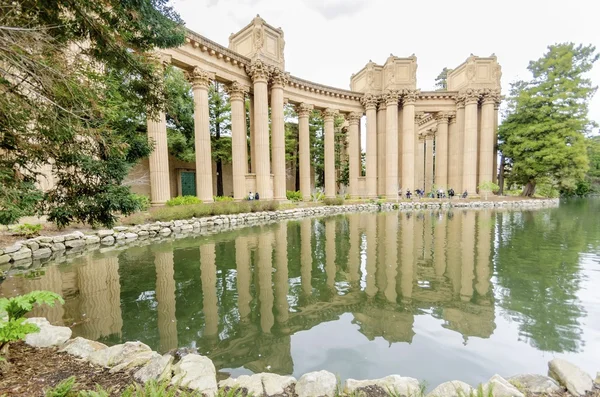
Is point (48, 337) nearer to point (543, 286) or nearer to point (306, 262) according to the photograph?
point (306, 262)

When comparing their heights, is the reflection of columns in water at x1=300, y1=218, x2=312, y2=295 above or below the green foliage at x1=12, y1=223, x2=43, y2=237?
below

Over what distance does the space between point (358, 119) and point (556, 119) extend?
1762 cm

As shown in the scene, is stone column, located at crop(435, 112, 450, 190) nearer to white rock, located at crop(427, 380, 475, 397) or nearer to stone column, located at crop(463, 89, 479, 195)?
stone column, located at crop(463, 89, 479, 195)

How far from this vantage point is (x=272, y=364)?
2.86 m

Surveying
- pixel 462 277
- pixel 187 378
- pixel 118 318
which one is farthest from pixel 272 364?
pixel 462 277

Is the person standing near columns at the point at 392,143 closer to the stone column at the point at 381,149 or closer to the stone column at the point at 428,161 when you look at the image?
the stone column at the point at 381,149

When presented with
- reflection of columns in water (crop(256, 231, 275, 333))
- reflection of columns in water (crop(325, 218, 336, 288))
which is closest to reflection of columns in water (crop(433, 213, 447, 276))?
reflection of columns in water (crop(325, 218, 336, 288))

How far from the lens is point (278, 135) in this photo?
20.2 meters

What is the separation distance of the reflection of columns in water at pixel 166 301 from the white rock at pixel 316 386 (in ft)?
5.72

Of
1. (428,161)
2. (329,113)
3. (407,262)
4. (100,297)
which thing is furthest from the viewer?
(428,161)

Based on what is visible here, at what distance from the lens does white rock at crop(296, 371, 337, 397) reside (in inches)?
83.9

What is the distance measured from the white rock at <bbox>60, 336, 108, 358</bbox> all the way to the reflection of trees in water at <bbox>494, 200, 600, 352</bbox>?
468 centimetres

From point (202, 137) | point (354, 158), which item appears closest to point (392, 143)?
point (354, 158)

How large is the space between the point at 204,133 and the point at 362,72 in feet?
58.7
